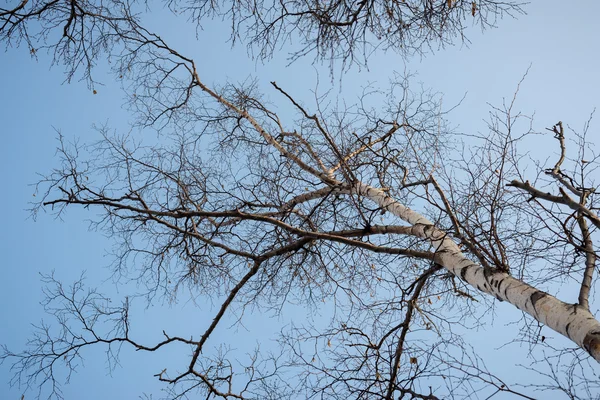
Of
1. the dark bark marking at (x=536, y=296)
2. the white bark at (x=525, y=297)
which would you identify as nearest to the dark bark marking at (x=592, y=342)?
the white bark at (x=525, y=297)

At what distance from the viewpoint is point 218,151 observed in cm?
580

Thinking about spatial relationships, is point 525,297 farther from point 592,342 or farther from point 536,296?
point 592,342

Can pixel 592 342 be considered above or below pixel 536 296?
below

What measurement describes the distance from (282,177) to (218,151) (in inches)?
65.9

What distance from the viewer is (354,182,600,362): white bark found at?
2.45 meters

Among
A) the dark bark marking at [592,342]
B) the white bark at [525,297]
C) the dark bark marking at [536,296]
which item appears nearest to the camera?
the dark bark marking at [592,342]

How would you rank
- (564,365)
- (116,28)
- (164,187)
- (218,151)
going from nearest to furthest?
(564,365) → (116,28) → (164,187) → (218,151)

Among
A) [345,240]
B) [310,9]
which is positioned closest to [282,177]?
[345,240]

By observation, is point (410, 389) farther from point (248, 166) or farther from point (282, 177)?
point (248, 166)

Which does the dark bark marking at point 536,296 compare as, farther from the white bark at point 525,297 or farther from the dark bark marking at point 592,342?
the dark bark marking at point 592,342

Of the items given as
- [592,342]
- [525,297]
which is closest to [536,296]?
[525,297]

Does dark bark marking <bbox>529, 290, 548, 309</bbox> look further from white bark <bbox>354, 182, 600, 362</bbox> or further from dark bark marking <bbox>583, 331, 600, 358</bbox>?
dark bark marking <bbox>583, 331, 600, 358</bbox>

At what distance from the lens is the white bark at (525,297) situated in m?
2.45

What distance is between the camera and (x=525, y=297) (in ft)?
9.34
